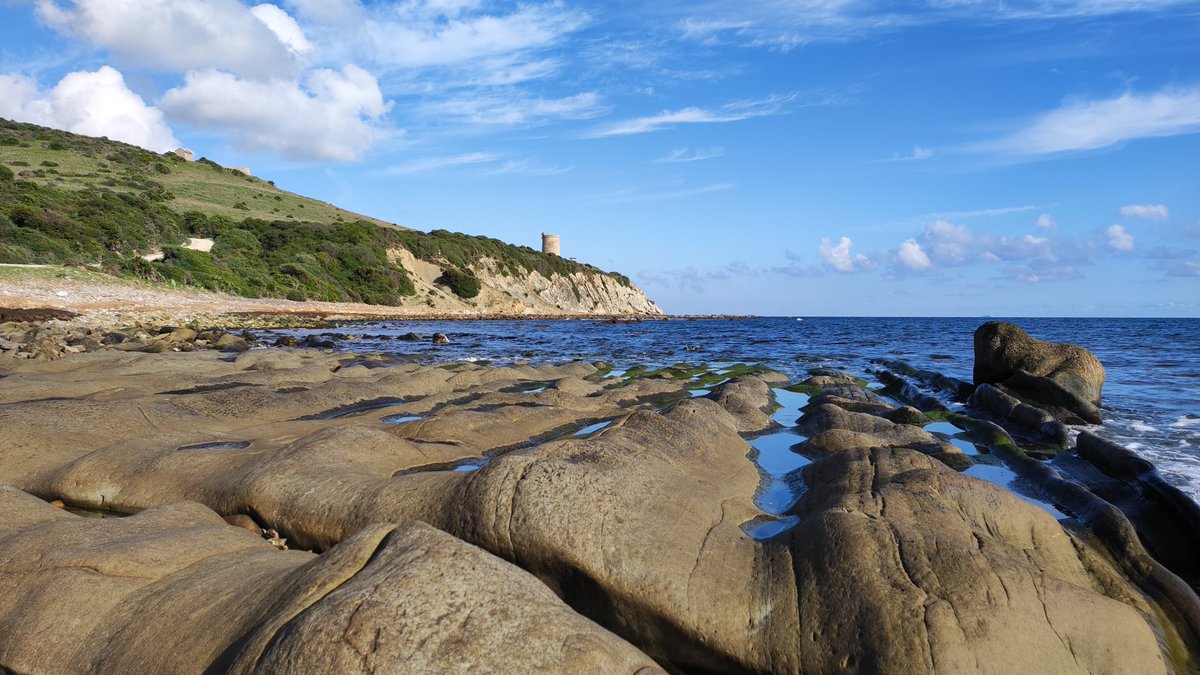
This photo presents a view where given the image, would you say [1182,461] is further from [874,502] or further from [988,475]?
[874,502]

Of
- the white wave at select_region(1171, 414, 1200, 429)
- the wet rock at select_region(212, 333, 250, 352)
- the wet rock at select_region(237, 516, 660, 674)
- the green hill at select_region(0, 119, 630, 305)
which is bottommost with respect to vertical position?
the white wave at select_region(1171, 414, 1200, 429)

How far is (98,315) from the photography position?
34219 mm

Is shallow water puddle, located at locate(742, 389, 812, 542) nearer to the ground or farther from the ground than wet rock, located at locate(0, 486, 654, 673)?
nearer to the ground

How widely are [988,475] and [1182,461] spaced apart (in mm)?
4020

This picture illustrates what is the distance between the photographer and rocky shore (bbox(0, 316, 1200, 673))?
4254 millimetres

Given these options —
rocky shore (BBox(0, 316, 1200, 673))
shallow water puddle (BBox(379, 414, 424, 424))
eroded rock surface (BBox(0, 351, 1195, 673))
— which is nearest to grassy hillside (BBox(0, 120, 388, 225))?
shallow water puddle (BBox(379, 414, 424, 424))

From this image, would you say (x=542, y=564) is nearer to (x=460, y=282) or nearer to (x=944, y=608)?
(x=944, y=608)

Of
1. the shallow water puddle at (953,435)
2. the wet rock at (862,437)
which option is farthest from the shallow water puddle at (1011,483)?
the shallow water puddle at (953,435)

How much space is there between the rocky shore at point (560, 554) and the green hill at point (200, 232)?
147 ft

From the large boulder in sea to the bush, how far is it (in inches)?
2727

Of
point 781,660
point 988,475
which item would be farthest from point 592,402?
point 781,660

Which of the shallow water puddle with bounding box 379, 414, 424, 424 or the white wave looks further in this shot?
the white wave

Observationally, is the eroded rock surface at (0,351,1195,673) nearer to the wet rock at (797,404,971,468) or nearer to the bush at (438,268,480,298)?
the wet rock at (797,404,971,468)

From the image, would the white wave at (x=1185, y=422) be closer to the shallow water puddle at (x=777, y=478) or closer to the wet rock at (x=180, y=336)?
the shallow water puddle at (x=777, y=478)
